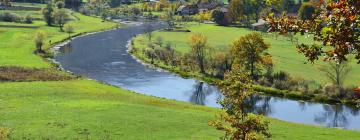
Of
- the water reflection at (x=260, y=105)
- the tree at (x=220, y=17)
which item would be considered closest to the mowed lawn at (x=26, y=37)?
the tree at (x=220, y=17)

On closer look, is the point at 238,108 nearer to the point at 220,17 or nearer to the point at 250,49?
the point at 250,49

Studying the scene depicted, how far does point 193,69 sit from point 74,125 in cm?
4555

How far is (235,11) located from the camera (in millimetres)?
166125

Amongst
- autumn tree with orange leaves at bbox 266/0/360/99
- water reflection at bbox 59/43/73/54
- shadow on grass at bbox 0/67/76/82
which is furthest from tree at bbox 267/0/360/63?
water reflection at bbox 59/43/73/54

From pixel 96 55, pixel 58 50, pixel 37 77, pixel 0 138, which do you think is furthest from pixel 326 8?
pixel 58 50

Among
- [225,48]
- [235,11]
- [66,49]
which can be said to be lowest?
[66,49]

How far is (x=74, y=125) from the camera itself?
44562mm

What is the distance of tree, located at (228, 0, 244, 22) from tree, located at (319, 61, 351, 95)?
87.6 meters

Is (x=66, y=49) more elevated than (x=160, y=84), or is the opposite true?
(x=66, y=49)

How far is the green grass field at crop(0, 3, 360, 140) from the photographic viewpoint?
42969mm

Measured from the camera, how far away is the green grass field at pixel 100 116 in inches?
1692

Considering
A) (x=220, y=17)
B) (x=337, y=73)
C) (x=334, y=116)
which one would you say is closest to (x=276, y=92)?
(x=337, y=73)

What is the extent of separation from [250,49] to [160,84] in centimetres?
1683

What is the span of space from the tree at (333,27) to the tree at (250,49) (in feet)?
228
